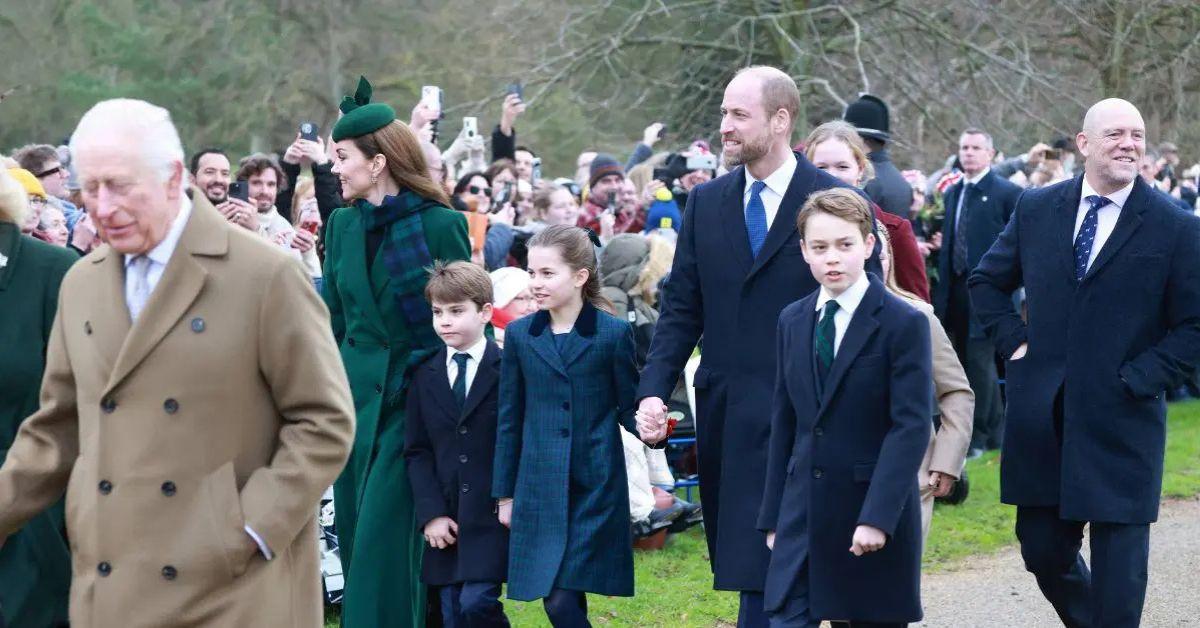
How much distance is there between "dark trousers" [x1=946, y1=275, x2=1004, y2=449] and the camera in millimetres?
12000

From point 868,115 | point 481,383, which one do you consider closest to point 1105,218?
point 481,383

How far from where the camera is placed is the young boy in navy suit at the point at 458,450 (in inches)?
248

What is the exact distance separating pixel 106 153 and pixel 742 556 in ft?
9.12

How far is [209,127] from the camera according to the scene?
79.3ft

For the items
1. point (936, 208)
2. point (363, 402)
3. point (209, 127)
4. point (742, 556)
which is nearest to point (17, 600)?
point (363, 402)

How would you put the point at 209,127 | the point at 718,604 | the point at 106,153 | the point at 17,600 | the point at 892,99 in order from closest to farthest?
the point at 106,153, the point at 17,600, the point at 718,604, the point at 892,99, the point at 209,127

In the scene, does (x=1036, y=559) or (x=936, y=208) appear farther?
(x=936, y=208)

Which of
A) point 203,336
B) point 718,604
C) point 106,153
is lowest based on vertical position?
point 718,604

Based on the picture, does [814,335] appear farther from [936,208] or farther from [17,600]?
[936,208]

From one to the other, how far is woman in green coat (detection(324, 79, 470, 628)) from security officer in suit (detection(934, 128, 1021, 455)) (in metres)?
6.03

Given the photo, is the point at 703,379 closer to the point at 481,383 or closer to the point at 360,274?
the point at 481,383

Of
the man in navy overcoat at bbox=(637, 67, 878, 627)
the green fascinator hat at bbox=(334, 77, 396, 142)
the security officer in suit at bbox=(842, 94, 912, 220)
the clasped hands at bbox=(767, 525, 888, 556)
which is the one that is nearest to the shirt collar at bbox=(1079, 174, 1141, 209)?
the man in navy overcoat at bbox=(637, 67, 878, 627)

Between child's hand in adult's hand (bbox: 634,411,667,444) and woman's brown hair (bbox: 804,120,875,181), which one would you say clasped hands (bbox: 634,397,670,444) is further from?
woman's brown hair (bbox: 804,120,875,181)

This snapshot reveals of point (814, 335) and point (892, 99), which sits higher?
point (892, 99)
